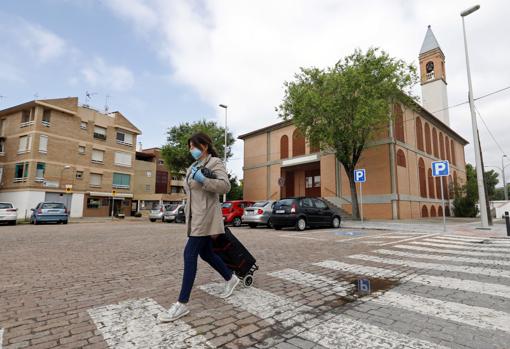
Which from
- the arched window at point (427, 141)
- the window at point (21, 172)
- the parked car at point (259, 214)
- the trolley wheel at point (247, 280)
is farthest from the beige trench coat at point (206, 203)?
the window at point (21, 172)

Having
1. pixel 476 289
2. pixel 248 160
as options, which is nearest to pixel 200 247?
pixel 476 289

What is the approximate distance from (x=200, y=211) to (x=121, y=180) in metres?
37.4

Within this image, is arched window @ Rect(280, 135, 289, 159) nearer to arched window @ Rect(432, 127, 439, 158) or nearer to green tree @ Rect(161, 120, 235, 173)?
green tree @ Rect(161, 120, 235, 173)

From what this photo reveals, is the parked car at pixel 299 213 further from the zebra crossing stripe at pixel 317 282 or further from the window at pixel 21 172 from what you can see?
the window at pixel 21 172

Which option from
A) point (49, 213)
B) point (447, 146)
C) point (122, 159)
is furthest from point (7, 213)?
point (447, 146)

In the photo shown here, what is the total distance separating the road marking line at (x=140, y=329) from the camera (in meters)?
2.30

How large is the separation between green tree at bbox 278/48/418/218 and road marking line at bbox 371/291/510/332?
50.6 ft

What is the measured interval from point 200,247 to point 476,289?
145 inches

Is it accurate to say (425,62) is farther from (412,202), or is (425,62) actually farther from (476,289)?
(476,289)

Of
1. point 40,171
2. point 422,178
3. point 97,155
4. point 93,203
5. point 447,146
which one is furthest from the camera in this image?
point 97,155

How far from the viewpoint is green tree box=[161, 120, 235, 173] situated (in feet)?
100

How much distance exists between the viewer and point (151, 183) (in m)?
47.8

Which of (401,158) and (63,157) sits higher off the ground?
(63,157)

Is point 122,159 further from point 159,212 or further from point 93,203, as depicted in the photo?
point 159,212
